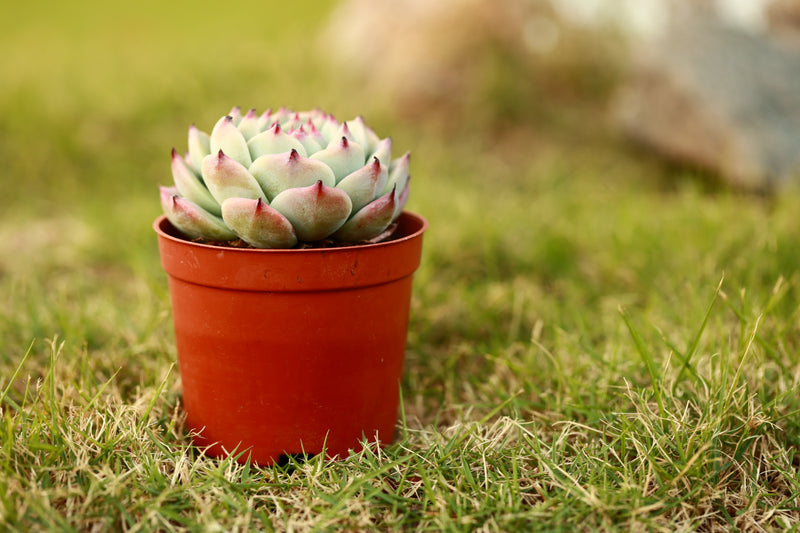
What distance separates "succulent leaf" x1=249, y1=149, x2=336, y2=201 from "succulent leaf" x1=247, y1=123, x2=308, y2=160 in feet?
0.13

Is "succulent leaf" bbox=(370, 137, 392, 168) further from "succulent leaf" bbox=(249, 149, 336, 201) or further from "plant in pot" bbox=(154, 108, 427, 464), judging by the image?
"succulent leaf" bbox=(249, 149, 336, 201)

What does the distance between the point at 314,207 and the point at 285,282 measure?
134mm

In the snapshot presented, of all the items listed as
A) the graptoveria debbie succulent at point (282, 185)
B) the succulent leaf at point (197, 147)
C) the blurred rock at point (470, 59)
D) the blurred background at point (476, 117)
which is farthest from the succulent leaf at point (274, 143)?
the blurred rock at point (470, 59)

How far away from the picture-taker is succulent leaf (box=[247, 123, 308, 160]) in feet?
4.07

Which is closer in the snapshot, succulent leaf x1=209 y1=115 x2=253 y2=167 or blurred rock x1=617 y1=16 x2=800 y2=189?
succulent leaf x1=209 y1=115 x2=253 y2=167

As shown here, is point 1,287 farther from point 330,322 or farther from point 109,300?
point 330,322

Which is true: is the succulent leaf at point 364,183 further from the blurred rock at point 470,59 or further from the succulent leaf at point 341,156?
the blurred rock at point 470,59

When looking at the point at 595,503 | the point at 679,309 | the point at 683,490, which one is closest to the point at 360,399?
the point at 595,503

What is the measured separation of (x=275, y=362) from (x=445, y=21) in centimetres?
327

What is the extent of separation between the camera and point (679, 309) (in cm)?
183

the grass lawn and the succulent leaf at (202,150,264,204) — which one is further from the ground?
the succulent leaf at (202,150,264,204)

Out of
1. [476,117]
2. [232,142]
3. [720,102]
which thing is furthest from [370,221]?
[476,117]

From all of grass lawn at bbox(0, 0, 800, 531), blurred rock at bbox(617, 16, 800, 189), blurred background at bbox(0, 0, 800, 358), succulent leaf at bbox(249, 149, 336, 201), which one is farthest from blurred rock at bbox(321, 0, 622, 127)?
succulent leaf at bbox(249, 149, 336, 201)

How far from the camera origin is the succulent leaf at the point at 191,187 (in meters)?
1.27
